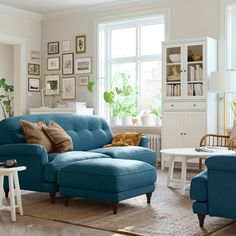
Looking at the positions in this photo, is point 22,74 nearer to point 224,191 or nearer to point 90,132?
point 90,132

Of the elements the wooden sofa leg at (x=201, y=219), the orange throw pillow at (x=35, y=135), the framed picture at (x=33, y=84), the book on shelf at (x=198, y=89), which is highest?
the framed picture at (x=33, y=84)

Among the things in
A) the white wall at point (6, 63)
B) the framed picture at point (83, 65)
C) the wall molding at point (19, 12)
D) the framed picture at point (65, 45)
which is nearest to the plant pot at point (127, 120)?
the framed picture at point (83, 65)

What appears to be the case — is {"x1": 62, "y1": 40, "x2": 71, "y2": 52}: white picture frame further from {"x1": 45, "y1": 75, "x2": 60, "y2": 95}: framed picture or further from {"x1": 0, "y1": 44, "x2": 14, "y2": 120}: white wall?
{"x1": 0, "y1": 44, "x2": 14, "y2": 120}: white wall

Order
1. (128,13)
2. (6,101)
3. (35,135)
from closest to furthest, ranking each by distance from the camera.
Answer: (35,135) < (128,13) < (6,101)

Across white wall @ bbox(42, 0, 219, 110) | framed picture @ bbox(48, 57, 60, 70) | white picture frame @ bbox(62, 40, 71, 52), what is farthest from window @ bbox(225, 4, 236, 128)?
framed picture @ bbox(48, 57, 60, 70)

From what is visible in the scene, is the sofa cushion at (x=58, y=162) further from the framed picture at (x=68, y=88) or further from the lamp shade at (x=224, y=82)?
the framed picture at (x=68, y=88)

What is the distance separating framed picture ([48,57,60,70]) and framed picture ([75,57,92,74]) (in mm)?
463

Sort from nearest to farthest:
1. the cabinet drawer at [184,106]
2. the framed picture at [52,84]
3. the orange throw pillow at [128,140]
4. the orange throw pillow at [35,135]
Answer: the orange throw pillow at [35,135]
the orange throw pillow at [128,140]
the cabinet drawer at [184,106]
the framed picture at [52,84]

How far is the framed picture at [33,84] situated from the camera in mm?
8938

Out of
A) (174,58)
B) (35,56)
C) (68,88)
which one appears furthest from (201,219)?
(35,56)

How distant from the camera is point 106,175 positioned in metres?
4.11

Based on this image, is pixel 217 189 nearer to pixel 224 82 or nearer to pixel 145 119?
pixel 224 82

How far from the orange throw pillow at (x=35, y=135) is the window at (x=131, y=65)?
10.0 feet

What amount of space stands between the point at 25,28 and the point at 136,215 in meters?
5.80
